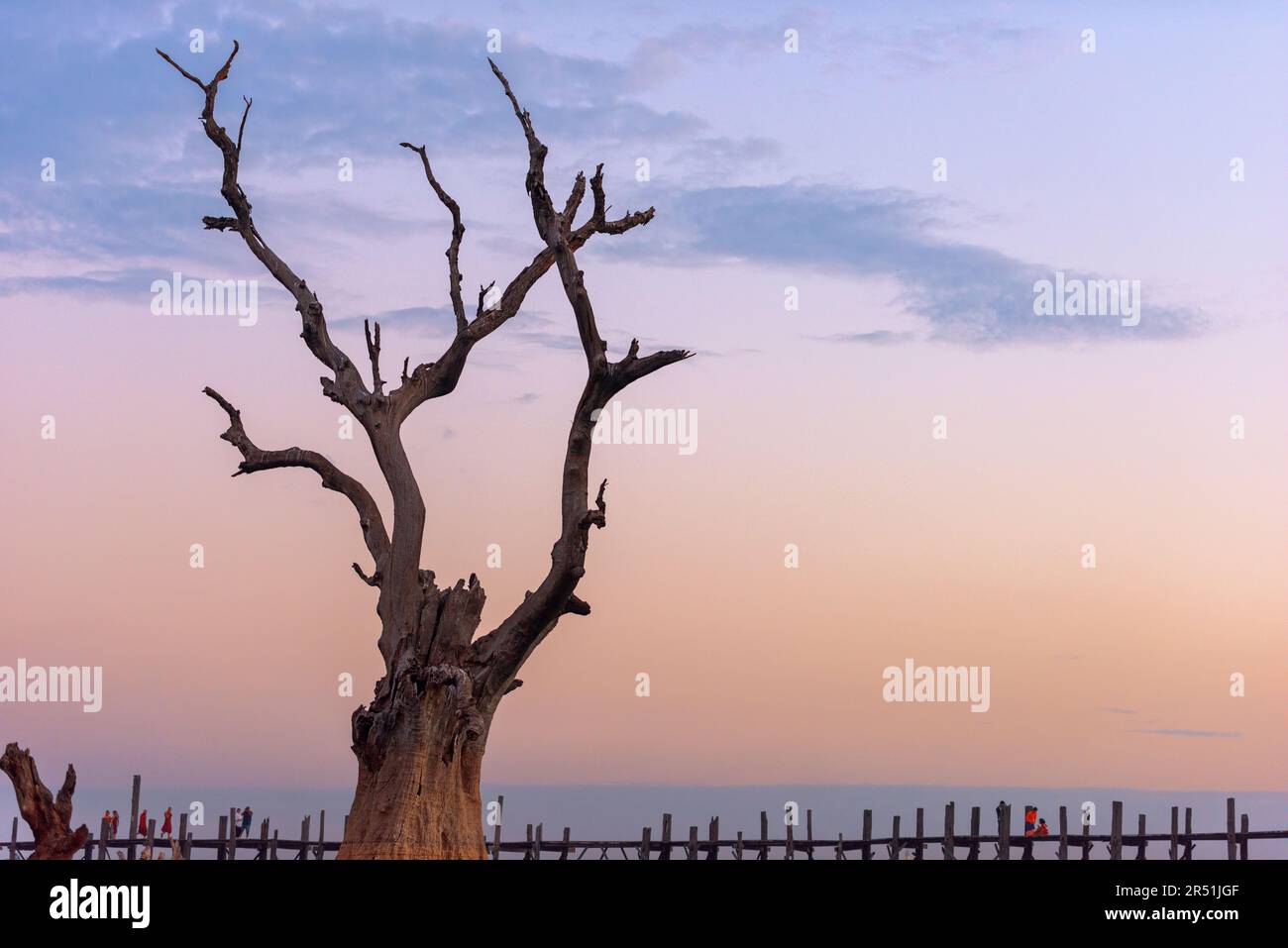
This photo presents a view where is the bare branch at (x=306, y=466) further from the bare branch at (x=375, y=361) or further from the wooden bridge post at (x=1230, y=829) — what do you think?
the wooden bridge post at (x=1230, y=829)

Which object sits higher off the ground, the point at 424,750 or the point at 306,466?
the point at 306,466

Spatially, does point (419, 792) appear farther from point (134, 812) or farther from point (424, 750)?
point (134, 812)

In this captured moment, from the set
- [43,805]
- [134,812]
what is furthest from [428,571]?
[134,812]

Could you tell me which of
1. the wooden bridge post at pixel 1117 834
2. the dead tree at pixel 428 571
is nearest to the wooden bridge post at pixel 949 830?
the wooden bridge post at pixel 1117 834

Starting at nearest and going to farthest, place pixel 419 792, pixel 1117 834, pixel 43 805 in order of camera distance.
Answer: pixel 43 805
pixel 419 792
pixel 1117 834

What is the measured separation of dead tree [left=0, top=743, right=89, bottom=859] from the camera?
11.4m

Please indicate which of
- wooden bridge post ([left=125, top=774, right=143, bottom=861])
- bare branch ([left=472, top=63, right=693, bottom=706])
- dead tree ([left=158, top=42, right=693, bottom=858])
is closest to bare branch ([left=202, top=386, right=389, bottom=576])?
dead tree ([left=158, top=42, right=693, bottom=858])

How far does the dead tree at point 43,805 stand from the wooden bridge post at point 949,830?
69.1 feet

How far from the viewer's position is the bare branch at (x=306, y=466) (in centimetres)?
1677

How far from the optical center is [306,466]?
17.1 metres

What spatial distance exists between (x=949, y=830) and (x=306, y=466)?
693 inches
